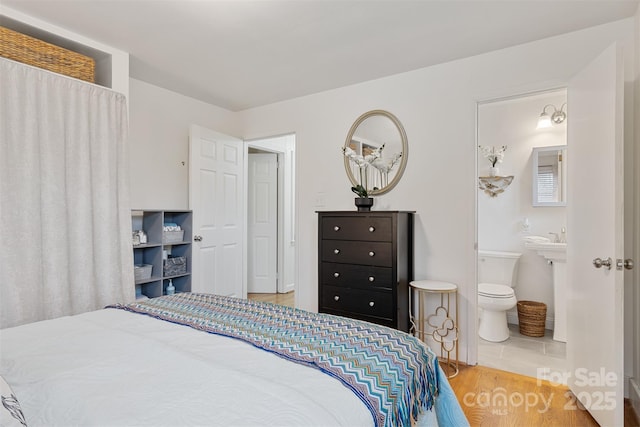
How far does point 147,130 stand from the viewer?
333 cm

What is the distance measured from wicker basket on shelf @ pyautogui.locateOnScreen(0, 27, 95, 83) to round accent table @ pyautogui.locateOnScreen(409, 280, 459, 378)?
114 inches

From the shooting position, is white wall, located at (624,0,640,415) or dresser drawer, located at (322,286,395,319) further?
dresser drawer, located at (322,286,395,319)

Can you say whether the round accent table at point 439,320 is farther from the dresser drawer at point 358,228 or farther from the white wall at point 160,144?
the white wall at point 160,144

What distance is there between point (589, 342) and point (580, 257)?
50 cm

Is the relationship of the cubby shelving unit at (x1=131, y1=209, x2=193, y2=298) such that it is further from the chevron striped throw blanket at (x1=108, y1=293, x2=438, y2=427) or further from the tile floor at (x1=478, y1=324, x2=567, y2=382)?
the tile floor at (x1=478, y1=324, x2=567, y2=382)

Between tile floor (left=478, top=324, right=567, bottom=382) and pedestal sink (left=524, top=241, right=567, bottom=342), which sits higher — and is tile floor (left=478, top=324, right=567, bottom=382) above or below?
below

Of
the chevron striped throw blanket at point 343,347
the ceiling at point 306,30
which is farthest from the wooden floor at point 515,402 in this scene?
the ceiling at point 306,30

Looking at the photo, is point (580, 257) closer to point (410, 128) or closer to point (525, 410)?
point (525, 410)

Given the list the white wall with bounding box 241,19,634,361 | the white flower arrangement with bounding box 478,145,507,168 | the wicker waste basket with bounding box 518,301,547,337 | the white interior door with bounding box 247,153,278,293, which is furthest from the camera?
the white interior door with bounding box 247,153,278,293

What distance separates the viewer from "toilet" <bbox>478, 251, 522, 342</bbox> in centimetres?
326

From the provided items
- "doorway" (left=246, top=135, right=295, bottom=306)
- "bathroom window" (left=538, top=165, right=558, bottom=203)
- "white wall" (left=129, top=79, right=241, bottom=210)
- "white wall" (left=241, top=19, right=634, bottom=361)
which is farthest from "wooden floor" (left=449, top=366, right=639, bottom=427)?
"doorway" (left=246, top=135, right=295, bottom=306)

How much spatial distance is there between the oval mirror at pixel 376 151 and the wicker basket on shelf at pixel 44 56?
6.78 feet

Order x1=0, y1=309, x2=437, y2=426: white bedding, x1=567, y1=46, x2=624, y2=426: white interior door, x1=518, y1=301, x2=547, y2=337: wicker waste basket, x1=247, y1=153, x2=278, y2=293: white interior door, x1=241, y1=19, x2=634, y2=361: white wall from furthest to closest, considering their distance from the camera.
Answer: x1=247, y1=153, x2=278, y2=293: white interior door
x1=518, y1=301, x2=547, y2=337: wicker waste basket
x1=241, y1=19, x2=634, y2=361: white wall
x1=567, y1=46, x2=624, y2=426: white interior door
x1=0, y1=309, x2=437, y2=426: white bedding

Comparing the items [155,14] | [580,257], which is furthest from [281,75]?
[580,257]
